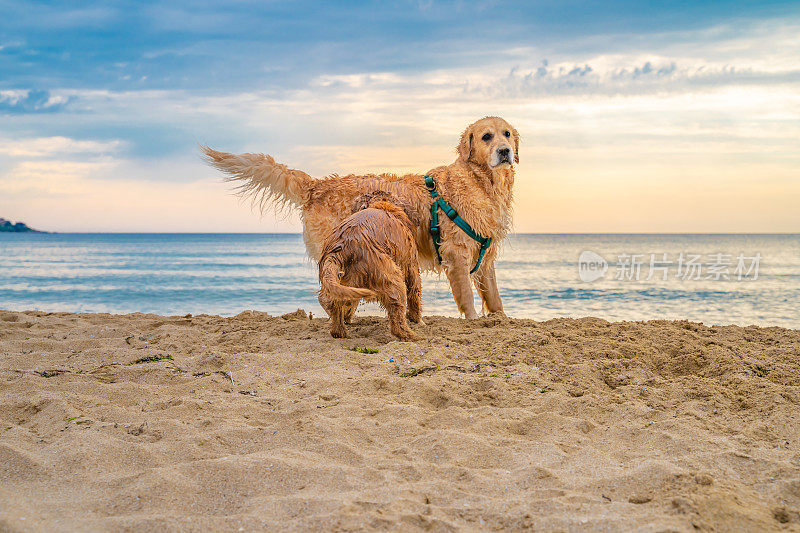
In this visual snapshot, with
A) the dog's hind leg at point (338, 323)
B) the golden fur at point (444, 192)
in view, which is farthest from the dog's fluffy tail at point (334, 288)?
the golden fur at point (444, 192)

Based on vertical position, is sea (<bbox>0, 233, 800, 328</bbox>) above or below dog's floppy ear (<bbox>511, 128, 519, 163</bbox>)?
below

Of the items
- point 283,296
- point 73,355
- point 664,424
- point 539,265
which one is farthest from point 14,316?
point 539,265

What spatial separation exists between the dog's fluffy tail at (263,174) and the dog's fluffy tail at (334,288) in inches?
75.1

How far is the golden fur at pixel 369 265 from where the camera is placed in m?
4.78

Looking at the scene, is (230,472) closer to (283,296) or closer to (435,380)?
(435,380)

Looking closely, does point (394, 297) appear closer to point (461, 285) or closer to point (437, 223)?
point (461, 285)

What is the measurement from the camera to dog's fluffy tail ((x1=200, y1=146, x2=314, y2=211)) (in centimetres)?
645

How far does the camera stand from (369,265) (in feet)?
15.7

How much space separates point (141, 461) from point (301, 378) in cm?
144

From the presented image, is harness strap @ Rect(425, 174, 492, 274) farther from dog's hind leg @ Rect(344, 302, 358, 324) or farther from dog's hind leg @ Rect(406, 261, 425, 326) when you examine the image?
dog's hind leg @ Rect(344, 302, 358, 324)

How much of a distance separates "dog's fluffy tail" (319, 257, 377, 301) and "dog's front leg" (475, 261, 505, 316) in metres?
2.33

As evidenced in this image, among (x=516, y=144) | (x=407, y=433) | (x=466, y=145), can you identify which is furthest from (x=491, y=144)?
(x=407, y=433)

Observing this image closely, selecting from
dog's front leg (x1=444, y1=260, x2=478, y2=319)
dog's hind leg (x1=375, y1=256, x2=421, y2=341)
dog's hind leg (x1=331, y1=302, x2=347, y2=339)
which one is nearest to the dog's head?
dog's front leg (x1=444, y1=260, x2=478, y2=319)

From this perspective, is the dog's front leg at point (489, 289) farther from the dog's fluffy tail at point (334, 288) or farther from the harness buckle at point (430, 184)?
the dog's fluffy tail at point (334, 288)
